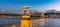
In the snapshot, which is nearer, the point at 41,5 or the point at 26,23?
the point at 26,23

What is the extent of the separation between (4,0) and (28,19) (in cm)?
159

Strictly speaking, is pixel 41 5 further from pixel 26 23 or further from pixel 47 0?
pixel 26 23

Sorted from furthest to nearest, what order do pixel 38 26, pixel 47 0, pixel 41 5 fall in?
pixel 41 5
pixel 47 0
pixel 38 26

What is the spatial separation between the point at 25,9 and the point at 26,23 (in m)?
0.11

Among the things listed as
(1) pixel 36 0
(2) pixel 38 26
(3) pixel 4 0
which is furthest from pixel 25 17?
(1) pixel 36 0

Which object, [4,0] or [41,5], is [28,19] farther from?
[41,5]

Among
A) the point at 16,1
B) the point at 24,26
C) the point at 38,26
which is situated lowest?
the point at 38,26

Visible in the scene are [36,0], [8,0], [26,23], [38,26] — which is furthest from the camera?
[36,0]

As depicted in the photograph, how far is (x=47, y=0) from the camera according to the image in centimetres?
237

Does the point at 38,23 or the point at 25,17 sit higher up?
the point at 25,17

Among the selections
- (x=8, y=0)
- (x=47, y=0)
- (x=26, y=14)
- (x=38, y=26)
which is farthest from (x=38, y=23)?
(x=26, y=14)

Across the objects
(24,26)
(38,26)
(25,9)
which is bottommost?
(38,26)

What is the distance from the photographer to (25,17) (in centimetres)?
68

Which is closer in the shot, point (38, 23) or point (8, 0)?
point (38, 23)
